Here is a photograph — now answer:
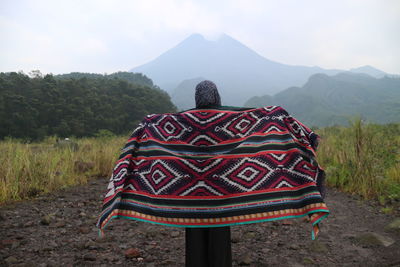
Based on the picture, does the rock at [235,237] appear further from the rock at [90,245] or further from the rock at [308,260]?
the rock at [90,245]

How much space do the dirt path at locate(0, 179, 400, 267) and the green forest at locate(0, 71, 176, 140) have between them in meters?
16.9

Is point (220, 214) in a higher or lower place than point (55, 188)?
higher

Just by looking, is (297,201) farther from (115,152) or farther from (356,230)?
(115,152)

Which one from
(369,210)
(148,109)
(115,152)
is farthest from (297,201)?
(148,109)

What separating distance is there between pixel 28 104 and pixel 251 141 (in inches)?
1126

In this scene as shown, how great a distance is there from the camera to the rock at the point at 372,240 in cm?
333

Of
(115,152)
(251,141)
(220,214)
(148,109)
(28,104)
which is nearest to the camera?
(220,214)

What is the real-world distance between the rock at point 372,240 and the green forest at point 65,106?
739 inches

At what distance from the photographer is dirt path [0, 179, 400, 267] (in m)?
3.03

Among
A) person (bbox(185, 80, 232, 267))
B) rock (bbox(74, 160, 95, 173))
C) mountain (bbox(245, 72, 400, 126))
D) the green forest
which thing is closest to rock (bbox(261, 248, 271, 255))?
person (bbox(185, 80, 232, 267))

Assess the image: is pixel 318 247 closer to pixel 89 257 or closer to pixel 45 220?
pixel 89 257

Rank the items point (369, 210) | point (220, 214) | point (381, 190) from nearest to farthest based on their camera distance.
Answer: point (220, 214)
point (369, 210)
point (381, 190)

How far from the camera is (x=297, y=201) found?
7.41ft

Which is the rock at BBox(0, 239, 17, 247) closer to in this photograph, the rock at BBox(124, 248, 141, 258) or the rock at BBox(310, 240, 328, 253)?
the rock at BBox(124, 248, 141, 258)
